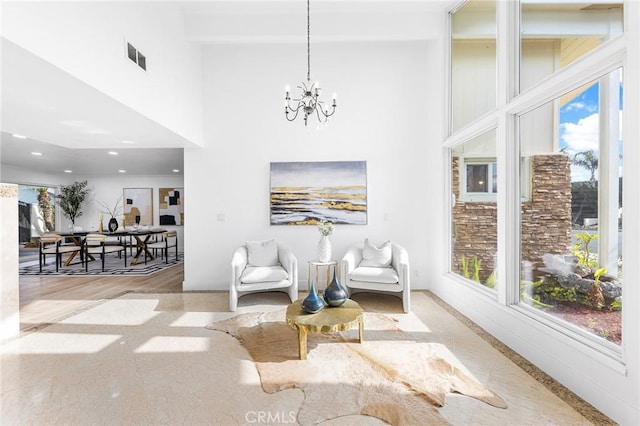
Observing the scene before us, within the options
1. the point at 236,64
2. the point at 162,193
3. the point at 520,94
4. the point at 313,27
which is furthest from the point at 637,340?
the point at 162,193

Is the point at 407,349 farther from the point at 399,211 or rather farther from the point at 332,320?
the point at 399,211

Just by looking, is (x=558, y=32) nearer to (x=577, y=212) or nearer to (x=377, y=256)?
(x=577, y=212)

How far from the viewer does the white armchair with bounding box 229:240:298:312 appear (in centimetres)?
396

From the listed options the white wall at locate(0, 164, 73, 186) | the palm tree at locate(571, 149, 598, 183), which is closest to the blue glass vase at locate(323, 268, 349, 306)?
the palm tree at locate(571, 149, 598, 183)

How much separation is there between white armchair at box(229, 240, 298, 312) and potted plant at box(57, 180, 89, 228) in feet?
26.7

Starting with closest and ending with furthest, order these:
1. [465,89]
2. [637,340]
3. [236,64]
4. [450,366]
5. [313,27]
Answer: [637,340] < [450,366] < [465,89] < [313,27] < [236,64]

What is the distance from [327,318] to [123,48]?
10.7ft

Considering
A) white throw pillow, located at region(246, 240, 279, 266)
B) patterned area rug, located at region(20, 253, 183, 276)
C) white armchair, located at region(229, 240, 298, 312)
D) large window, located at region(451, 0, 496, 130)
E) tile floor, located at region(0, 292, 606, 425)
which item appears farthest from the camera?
patterned area rug, located at region(20, 253, 183, 276)

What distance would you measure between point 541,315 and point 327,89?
417cm

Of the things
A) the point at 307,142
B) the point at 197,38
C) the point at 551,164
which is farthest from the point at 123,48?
the point at 551,164

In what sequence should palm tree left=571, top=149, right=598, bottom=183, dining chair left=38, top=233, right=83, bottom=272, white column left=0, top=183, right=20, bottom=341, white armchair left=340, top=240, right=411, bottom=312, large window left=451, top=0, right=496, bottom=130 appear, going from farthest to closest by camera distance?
Result: dining chair left=38, top=233, right=83, bottom=272 < white armchair left=340, top=240, right=411, bottom=312 < large window left=451, top=0, right=496, bottom=130 < white column left=0, top=183, right=20, bottom=341 < palm tree left=571, top=149, right=598, bottom=183

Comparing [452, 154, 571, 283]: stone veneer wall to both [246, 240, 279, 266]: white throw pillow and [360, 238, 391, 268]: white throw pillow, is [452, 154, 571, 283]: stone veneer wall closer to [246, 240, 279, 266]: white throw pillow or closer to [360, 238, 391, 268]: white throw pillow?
[360, 238, 391, 268]: white throw pillow

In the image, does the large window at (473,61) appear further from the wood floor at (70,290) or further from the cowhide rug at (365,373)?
the wood floor at (70,290)

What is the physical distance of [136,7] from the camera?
304 cm
